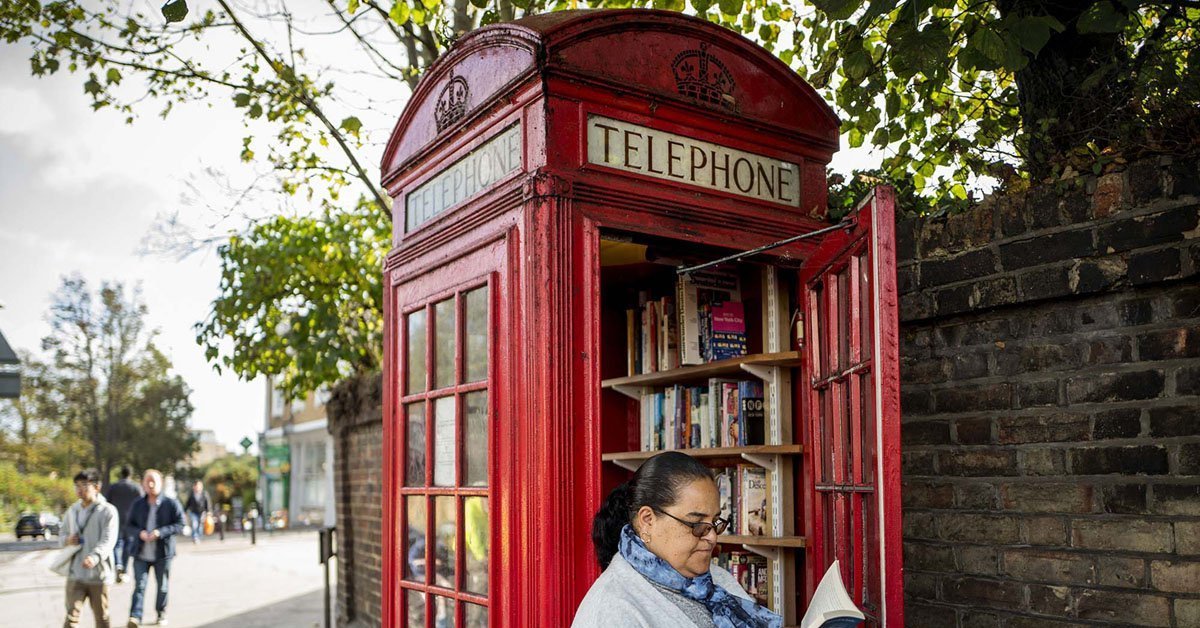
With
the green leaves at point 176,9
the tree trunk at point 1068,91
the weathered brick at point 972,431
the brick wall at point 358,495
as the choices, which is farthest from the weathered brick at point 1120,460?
the brick wall at point 358,495

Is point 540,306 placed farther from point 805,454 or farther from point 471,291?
point 805,454

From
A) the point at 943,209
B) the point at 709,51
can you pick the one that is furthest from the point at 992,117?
the point at 709,51

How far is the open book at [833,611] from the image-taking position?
2.59m

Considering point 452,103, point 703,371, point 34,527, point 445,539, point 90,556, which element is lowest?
point 34,527

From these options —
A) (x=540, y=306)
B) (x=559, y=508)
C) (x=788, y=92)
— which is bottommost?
(x=559, y=508)

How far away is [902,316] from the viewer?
433cm

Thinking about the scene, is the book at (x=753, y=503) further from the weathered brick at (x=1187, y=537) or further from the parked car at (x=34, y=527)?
the parked car at (x=34, y=527)

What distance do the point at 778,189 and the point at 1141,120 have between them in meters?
1.30

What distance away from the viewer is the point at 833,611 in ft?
8.52

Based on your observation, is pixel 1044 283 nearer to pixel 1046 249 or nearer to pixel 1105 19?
pixel 1046 249

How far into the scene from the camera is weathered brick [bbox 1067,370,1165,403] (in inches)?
134

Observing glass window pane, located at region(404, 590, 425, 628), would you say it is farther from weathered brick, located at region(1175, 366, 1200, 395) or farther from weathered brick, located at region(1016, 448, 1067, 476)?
weathered brick, located at region(1175, 366, 1200, 395)

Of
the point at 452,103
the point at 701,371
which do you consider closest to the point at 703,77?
the point at 452,103

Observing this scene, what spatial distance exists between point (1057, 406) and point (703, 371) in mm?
1403
